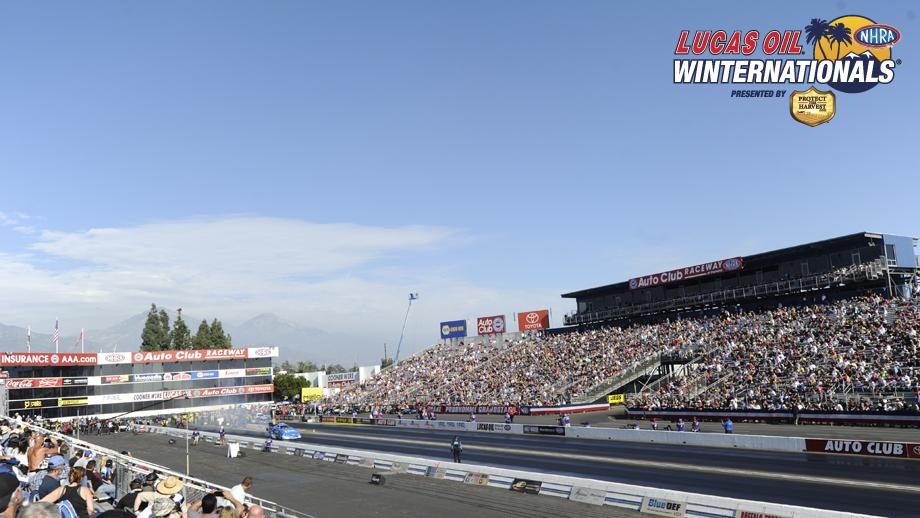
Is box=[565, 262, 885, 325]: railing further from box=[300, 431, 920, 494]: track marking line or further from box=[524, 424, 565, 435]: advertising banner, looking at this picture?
box=[300, 431, 920, 494]: track marking line

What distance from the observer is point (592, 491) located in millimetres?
22984

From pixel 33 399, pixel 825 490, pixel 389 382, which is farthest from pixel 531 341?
pixel 33 399

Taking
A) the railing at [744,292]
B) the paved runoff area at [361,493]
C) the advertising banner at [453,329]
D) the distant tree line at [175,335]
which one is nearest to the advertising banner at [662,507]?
the paved runoff area at [361,493]

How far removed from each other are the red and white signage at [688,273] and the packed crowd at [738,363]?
187 inches

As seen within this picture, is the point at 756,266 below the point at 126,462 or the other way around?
the other way around

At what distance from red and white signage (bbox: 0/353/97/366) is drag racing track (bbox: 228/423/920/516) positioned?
56171mm

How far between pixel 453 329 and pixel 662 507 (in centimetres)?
7647

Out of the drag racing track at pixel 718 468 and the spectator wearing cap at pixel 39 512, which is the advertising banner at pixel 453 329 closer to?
the drag racing track at pixel 718 468

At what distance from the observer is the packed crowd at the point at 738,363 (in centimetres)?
3950

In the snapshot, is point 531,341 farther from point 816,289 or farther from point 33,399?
point 33,399

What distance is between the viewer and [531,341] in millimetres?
79188

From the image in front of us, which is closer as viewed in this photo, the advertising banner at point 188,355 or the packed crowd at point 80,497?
the packed crowd at point 80,497

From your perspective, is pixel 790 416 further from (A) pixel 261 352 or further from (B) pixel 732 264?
(A) pixel 261 352

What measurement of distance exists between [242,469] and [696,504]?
2552 cm
